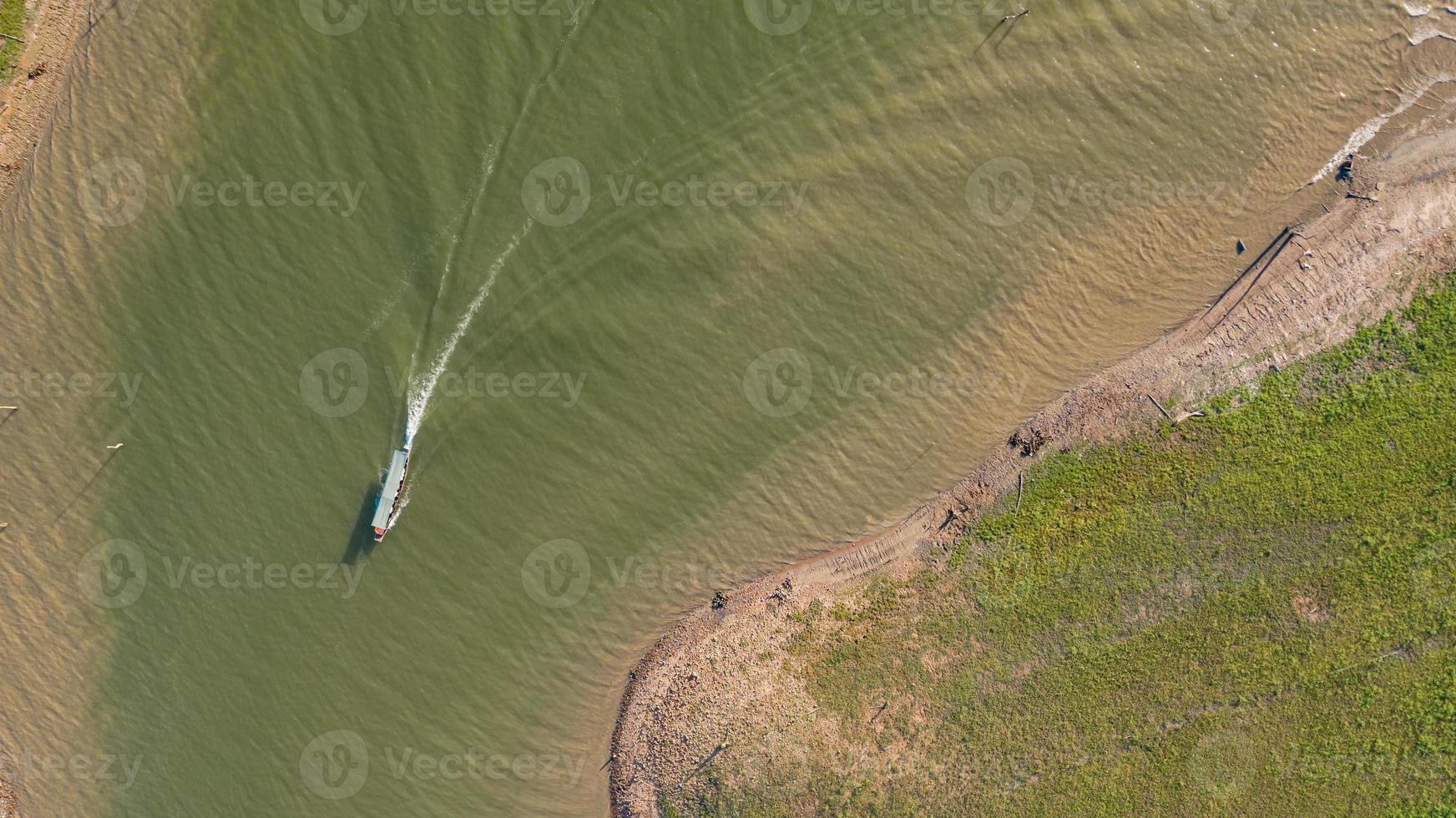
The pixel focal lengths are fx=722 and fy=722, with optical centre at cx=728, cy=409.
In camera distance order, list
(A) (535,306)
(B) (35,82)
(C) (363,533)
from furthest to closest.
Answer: (C) (363,533), (B) (35,82), (A) (535,306)

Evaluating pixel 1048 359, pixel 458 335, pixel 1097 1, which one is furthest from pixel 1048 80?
pixel 458 335

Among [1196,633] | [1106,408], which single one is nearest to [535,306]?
[1106,408]

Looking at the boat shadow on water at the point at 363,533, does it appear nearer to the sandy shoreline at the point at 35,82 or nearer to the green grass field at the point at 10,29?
the sandy shoreline at the point at 35,82

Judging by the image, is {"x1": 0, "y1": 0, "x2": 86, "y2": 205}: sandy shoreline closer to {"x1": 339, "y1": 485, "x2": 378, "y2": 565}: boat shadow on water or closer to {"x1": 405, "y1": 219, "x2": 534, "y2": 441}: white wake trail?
{"x1": 405, "y1": 219, "x2": 534, "y2": 441}: white wake trail

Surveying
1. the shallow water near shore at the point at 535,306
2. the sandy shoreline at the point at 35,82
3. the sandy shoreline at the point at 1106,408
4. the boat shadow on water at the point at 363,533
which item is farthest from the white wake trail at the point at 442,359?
the sandy shoreline at the point at 35,82

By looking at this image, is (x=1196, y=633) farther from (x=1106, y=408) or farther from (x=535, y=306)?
(x=535, y=306)
